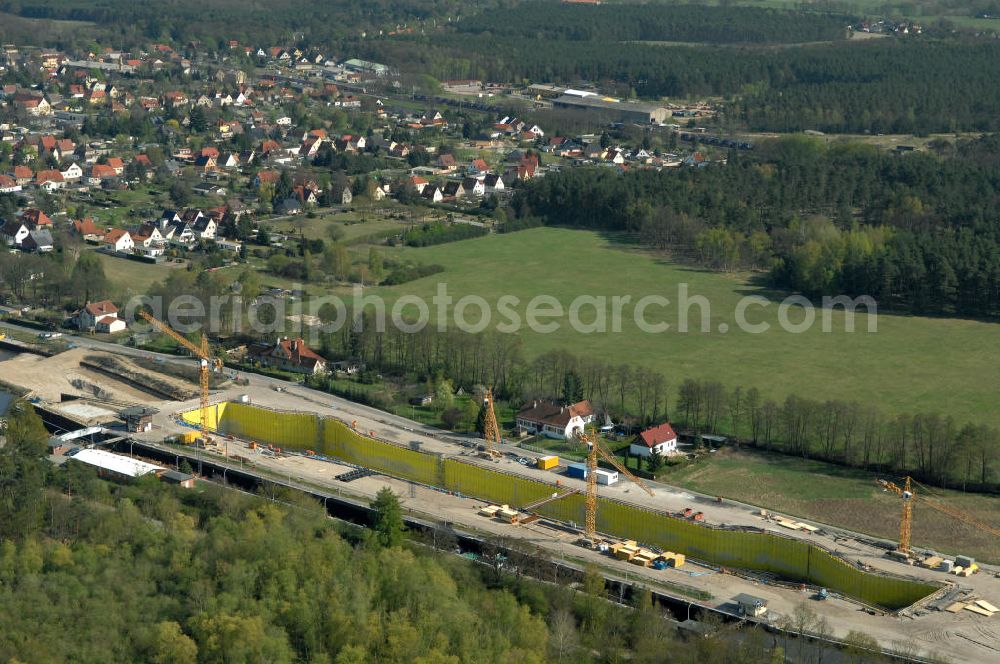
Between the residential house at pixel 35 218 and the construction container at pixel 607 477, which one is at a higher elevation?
the residential house at pixel 35 218

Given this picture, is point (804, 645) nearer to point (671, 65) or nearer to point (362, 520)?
point (362, 520)

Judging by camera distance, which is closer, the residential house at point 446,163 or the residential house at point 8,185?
the residential house at point 8,185

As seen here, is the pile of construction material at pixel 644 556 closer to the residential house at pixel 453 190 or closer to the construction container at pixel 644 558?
the construction container at pixel 644 558

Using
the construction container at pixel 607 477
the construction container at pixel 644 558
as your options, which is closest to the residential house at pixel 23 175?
the construction container at pixel 607 477

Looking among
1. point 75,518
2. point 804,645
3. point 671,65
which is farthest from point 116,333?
point 671,65

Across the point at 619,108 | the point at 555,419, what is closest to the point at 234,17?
the point at 619,108

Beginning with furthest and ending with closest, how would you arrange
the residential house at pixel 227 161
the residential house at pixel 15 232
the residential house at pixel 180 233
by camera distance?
the residential house at pixel 227 161
the residential house at pixel 180 233
the residential house at pixel 15 232
